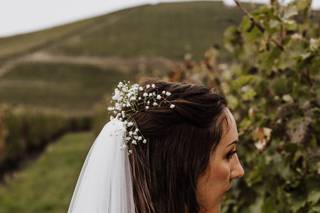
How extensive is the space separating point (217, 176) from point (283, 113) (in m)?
1.21

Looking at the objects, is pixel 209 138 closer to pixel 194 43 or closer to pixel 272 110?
pixel 272 110

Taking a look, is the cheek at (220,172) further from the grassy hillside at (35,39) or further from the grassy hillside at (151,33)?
the grassy hillside at (35,39)

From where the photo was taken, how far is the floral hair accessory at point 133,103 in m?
2.36

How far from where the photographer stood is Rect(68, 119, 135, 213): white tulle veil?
2.49 m

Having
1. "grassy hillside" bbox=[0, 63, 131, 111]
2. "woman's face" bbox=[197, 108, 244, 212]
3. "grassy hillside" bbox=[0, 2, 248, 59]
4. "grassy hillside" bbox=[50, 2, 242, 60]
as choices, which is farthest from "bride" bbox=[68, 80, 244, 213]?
"grassy hillside" bbox=[50, 2, 242, 60]

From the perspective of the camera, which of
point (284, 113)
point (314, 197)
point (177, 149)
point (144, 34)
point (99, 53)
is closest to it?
point (177, 149)

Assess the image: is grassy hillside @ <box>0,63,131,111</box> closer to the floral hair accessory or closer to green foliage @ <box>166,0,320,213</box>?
green foliage @ <box>166,0,320,213</box>

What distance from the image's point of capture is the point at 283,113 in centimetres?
344

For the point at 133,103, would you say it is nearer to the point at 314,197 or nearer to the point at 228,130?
the point at 228,130

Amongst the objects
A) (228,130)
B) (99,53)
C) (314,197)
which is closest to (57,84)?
(99,53)

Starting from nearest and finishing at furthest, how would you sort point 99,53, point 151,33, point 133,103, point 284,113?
point 133,103 < point 284,113 < point 99,53 < point 151,33

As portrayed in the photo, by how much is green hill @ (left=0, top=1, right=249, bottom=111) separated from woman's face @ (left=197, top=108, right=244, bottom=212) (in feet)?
208

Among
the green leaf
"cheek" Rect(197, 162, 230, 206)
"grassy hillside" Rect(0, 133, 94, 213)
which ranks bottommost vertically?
"grassy hillside" Rect(0, 133, 94, 213)

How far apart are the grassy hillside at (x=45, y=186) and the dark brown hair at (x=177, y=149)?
11.1 meters
